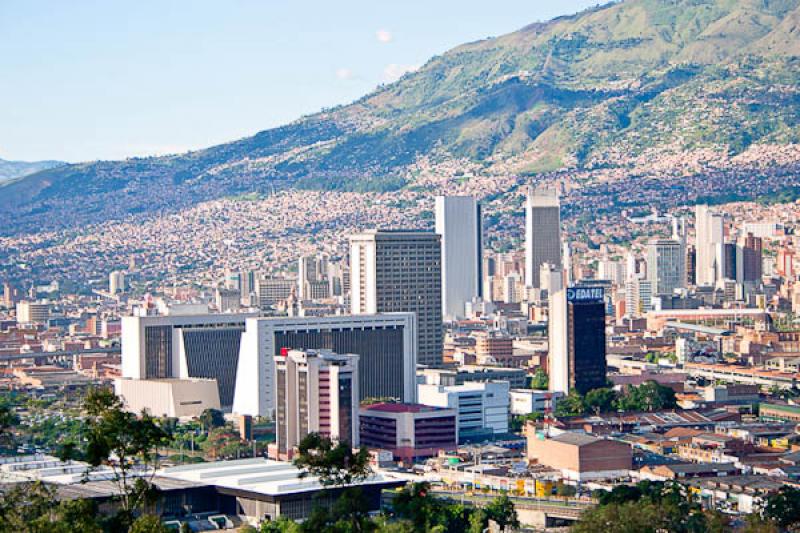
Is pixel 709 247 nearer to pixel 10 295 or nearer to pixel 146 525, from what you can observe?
pixel 10 295

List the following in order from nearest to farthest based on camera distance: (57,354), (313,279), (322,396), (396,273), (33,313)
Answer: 1. (322,396)
2. (396,273)
3. (57,354)
4. (33,313)
5. (313,279)

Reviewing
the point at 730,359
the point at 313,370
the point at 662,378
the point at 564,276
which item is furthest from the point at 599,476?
the point at 564,276

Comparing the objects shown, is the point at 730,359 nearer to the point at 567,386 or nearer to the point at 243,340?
the point at 567,386

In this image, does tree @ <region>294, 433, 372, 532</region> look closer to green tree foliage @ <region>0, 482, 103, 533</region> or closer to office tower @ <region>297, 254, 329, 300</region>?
green tree foliage @ <region>0, 482, 103, 533</region>

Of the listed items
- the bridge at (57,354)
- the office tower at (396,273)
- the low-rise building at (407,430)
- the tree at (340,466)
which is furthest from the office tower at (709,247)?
the tree at (340,466)

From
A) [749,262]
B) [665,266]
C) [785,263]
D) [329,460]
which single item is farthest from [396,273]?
[785,263]

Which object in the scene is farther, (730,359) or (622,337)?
(622,337)
